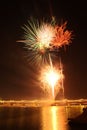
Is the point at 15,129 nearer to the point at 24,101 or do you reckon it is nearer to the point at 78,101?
the point at 78,101

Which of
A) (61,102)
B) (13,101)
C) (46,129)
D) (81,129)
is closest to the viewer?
(81,129)

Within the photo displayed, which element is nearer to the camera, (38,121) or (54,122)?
(54,122)

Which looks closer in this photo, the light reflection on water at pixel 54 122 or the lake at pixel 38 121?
the light reflection on water at pixel 54 122

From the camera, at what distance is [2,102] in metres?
160

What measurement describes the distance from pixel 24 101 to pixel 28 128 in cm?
10854

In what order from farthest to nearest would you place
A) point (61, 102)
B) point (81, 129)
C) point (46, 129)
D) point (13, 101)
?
point (13, 101) < point (61, 102) < point (46, 129) < point (81, 129)

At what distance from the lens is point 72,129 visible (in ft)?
153

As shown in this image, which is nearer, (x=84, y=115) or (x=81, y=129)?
(x=81, y=129)

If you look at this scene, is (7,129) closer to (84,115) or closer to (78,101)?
(84,115)

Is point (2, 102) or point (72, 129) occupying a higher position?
point (2, 102)

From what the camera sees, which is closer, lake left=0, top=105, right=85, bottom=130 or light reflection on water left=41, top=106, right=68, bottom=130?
light reflection on water left=41, top=106, right=68, bottom=130

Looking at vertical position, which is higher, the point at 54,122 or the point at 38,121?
the point at 38,121

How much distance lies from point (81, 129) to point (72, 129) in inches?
64.6

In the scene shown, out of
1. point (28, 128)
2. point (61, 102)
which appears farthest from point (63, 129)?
point (61, 102)
